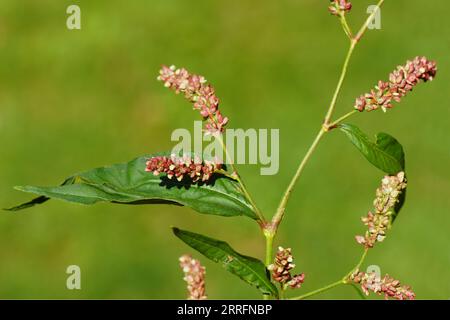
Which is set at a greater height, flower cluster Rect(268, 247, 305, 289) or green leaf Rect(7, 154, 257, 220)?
green leaf Rect(7, 154, 257, 220)

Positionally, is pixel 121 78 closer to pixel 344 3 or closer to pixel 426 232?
pixel 426 232

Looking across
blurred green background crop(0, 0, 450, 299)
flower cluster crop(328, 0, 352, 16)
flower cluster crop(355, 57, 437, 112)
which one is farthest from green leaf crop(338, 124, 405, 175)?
blurred green background crop(0, 0, 450, 299)

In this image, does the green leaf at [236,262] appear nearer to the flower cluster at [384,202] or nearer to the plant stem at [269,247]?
the plant stem at [269,247]

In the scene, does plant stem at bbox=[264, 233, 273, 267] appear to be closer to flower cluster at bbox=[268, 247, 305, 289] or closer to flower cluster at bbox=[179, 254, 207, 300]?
flower cluster at bbox=[268, 247, 305, 289]

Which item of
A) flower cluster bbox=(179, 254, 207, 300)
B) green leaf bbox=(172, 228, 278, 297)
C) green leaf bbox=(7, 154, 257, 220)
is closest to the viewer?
flower cluster bbox=(179, 254, 207, 300)

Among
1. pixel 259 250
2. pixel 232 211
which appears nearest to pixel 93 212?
pixel 259 250
